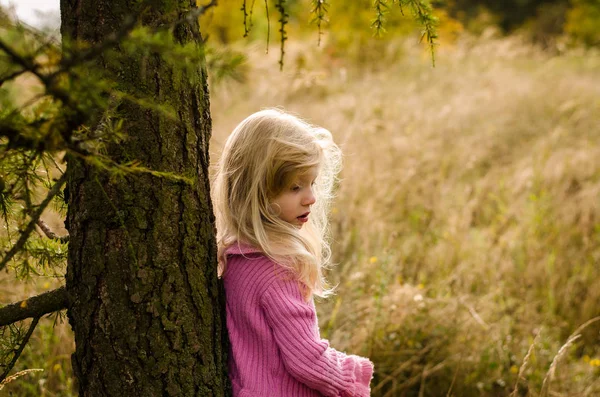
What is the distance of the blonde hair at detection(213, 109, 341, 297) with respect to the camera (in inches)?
A: 77.7

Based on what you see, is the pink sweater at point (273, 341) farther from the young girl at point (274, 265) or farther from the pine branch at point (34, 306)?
the pine branch at point (34, 306)

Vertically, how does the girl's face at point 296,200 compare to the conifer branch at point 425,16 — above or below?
below

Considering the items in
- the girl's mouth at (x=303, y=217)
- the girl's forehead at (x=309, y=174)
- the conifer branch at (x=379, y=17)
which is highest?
the conifer branch at (x=379, y=17)

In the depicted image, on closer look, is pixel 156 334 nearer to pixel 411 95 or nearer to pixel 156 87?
pixel 156 87

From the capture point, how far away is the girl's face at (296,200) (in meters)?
2.04

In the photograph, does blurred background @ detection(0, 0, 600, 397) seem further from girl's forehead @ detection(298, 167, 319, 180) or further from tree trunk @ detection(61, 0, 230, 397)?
girl's forehead @ detection(298, 167, 319, 180)

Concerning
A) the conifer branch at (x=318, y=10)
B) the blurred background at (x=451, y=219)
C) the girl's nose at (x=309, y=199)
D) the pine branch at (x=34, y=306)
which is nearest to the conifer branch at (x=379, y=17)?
the blurred background at (x=451, y=219)

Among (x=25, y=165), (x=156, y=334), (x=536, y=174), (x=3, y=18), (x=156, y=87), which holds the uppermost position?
(x=3, y=18)

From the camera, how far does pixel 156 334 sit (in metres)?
1.56

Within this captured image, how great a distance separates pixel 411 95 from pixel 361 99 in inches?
28.8

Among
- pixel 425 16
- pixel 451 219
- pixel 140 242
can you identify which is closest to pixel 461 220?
pixel 451 219

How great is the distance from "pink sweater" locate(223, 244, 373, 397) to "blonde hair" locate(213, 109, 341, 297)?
0.09 m

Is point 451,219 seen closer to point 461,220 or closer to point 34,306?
point 461,220

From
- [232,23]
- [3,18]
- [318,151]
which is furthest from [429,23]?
[232,23]
